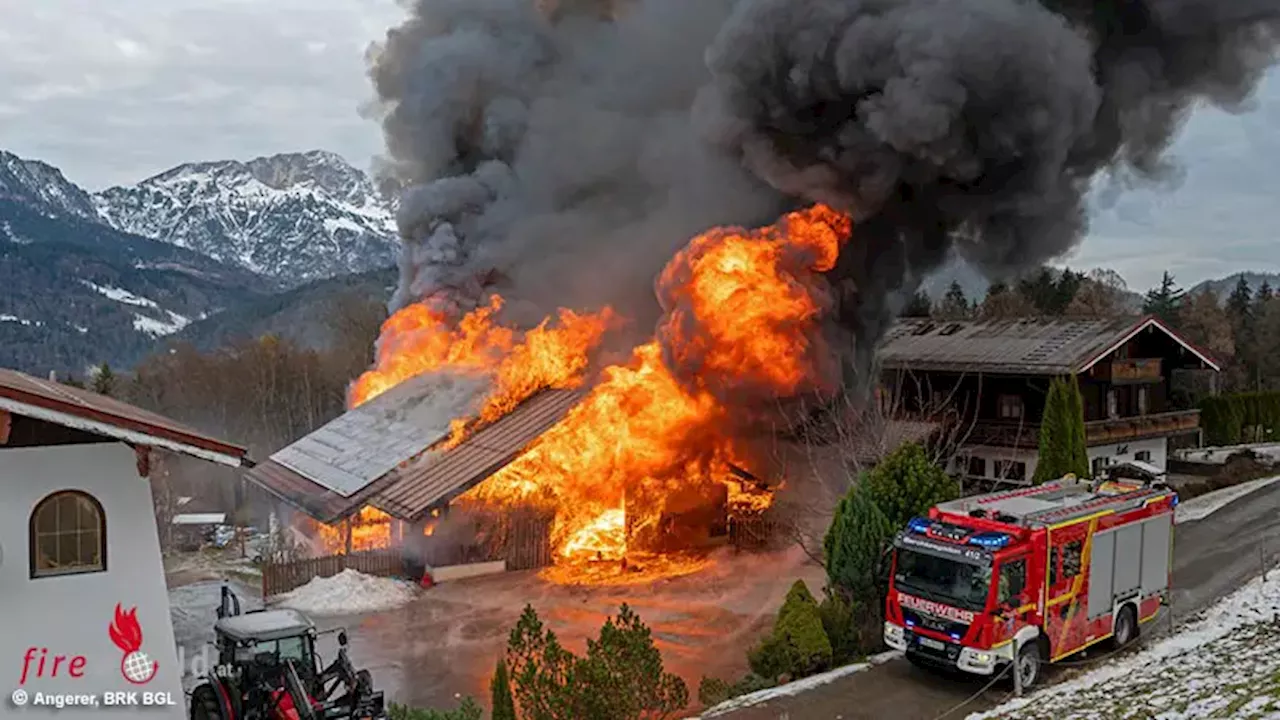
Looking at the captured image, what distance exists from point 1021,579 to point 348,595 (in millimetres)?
13670

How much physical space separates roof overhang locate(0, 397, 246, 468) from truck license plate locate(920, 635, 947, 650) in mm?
9529

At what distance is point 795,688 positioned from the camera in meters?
15.5

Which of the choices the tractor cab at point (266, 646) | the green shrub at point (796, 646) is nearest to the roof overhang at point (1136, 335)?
the green shrub at point (796, 646)

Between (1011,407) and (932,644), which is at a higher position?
(1011,407)

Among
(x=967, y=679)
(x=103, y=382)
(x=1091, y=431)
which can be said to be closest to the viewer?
(x=967, y=679)

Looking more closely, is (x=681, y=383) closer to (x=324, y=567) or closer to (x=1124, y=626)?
(x=324, y=567)

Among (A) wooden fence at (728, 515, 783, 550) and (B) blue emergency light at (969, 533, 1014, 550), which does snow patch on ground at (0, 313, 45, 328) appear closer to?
(A) wooden fence at (728, 515, 783, 550)

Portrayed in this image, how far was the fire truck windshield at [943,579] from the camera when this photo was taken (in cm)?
1443

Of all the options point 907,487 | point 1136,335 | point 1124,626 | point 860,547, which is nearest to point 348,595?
point 860,547

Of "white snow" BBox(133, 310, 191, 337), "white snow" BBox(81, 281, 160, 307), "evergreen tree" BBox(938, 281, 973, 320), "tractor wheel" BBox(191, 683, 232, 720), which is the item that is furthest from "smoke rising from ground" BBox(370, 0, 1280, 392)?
"white snow" BBox(81, 281, 160, 307)

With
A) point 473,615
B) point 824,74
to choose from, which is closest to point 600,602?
point 473,615

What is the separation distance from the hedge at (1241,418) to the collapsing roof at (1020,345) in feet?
33.6

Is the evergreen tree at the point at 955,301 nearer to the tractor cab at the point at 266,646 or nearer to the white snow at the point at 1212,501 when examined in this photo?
the white snow at the point at 1212,501

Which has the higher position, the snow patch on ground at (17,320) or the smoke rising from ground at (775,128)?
the smoke rising from ground at (775,128)
